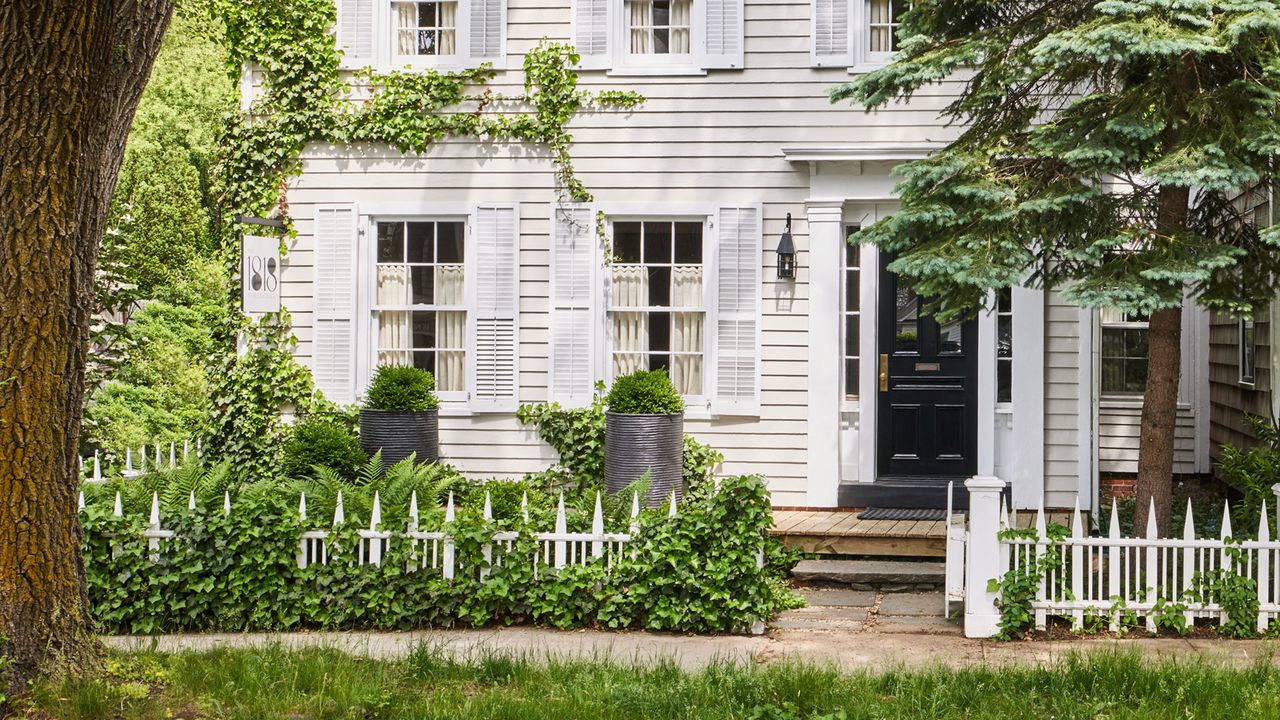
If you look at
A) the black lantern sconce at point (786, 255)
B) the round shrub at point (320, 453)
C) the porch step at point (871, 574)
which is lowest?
the porch step at point (871, 574)

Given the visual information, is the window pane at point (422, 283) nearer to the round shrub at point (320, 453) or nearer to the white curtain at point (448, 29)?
the round shrub at point (320, 453)

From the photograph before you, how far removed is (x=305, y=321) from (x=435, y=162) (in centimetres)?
177

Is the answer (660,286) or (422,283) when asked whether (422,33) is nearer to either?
(422,283)

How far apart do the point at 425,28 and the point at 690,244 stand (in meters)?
2.96

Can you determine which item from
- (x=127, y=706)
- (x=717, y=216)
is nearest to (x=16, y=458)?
(x=127, y=706)

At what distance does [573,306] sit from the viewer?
10.7m

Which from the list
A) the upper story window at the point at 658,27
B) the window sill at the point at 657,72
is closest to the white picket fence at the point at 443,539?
the window sill at the point at 657,72

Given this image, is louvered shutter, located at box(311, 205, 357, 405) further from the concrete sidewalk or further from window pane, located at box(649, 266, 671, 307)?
the concrete sidewalk

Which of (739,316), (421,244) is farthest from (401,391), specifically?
(739,316)

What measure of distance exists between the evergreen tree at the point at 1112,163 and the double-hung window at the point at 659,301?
9.57 ft

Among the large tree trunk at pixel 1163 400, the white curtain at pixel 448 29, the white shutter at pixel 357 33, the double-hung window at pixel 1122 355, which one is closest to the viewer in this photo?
the large tree trunk at pixel 1163 400

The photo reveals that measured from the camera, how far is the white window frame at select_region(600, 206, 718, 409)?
34.4ft

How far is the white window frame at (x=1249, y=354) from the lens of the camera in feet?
34.7

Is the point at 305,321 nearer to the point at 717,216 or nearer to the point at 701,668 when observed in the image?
the point at 717,216
